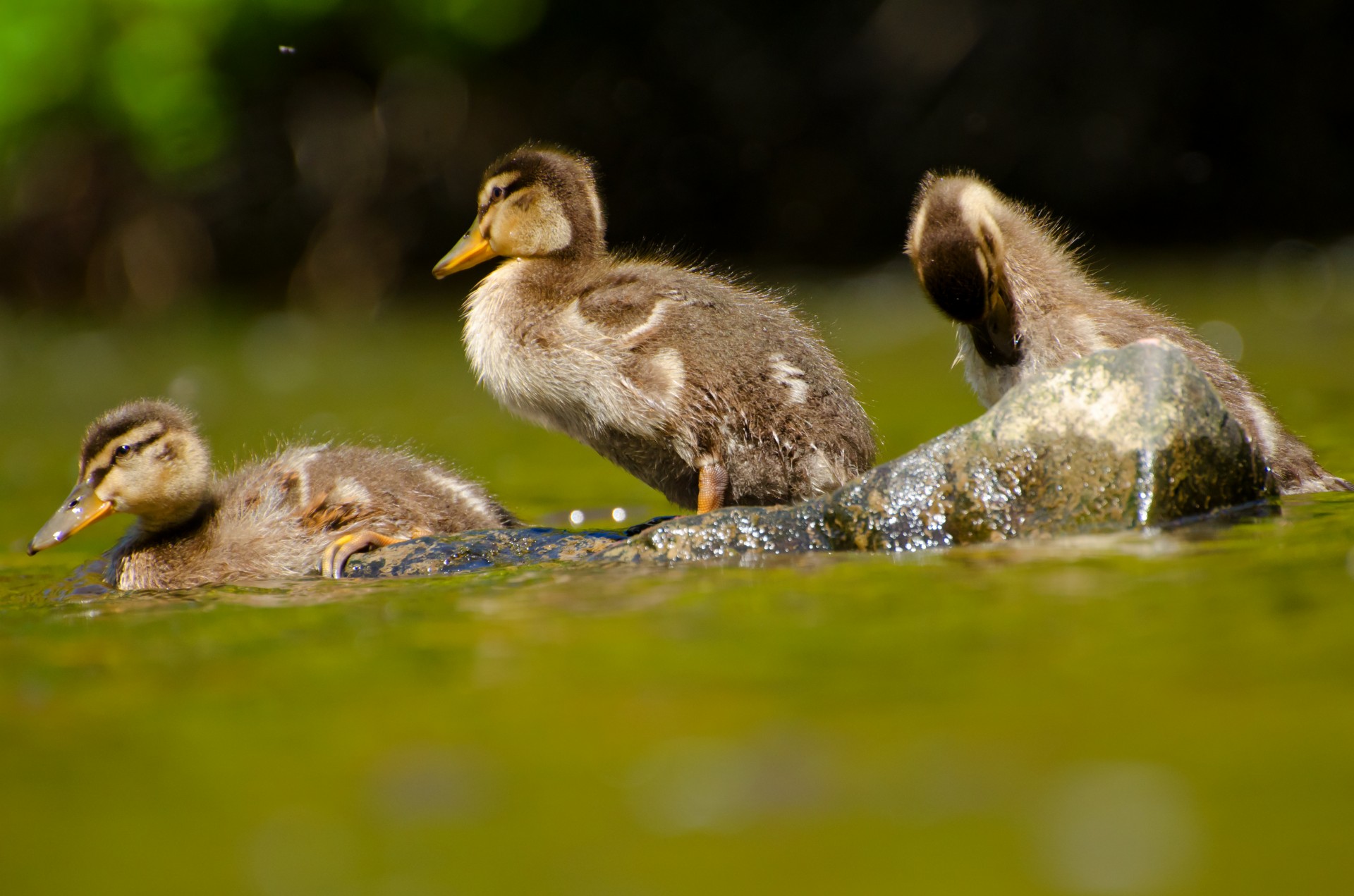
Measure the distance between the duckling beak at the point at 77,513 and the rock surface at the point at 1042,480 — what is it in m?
1.50

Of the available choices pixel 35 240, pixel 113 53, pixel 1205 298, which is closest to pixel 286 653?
pixel 1205 298

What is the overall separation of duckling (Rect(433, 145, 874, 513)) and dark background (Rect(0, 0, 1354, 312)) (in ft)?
43.1

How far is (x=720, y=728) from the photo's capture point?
285 centimetres

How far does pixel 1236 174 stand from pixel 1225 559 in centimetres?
1831

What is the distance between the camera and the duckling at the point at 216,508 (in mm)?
5496

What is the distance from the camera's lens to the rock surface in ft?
15.3

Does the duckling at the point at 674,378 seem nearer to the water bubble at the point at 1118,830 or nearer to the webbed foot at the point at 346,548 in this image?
the webbed foot at the point at 346,548

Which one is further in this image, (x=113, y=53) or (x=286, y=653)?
(x=113, y=53)

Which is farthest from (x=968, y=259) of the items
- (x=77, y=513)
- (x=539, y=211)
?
(x=77, y=513)

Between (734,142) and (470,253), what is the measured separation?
14994 millimetres

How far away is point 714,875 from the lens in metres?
2.30

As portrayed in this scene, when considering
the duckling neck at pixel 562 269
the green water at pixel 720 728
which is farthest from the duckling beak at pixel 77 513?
the duckling neck at pixel 562 269

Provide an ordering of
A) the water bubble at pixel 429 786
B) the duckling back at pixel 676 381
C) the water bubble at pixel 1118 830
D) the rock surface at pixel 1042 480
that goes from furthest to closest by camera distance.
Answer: the duckling back at pixel 676 381
the rock surface at pixel 1042 480
the water bubble at pixel 429 786
the water bubble at pixel 1118 830

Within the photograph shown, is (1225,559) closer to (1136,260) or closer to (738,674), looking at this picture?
(738,674)
